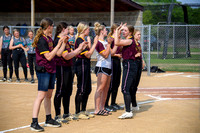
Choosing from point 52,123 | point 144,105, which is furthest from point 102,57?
point 144,105

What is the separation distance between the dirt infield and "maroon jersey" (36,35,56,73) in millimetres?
1163

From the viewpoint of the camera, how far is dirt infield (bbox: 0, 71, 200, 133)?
19.7 ft

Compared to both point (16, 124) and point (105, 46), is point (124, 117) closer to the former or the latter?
point (105, 46)

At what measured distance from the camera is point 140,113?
7535 mm

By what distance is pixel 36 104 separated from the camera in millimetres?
5809

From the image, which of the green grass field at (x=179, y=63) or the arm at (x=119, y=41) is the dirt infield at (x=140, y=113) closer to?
the arm at (x=119, y=41)

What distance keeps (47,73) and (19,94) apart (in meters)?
4.43

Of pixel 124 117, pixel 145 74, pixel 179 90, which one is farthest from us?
pixel 145 74

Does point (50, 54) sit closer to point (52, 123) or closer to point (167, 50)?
point (52, 123)

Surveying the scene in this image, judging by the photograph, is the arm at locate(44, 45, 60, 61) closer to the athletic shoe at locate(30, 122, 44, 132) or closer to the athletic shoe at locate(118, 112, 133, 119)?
the athletic shoe at locate(30, 122, 44, 132)

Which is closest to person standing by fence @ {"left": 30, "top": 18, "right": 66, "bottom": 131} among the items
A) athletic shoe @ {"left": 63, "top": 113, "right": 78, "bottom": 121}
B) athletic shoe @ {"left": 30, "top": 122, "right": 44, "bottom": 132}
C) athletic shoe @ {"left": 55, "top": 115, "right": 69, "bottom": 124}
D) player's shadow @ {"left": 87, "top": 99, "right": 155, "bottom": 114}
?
athletic shoe @ {"left": 30, "top": 122, "right": 44, "bottom": 132}

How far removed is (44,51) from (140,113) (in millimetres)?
2994

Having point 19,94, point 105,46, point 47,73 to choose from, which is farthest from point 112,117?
point 19,94

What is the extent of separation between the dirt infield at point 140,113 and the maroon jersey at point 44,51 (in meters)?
1.16
